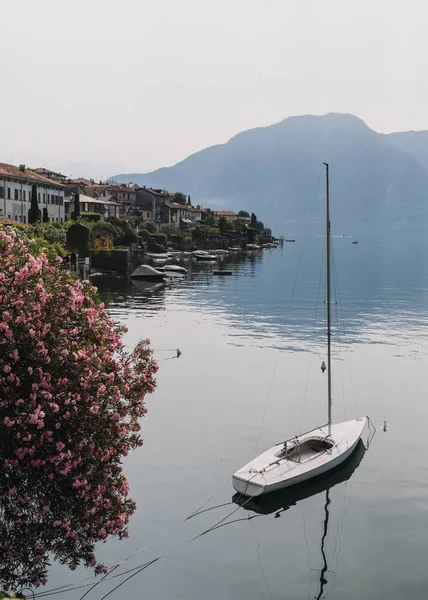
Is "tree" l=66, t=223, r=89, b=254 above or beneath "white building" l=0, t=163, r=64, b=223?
beneath

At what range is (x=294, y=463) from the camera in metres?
33.2

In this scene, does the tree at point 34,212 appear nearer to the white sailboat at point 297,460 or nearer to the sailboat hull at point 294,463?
the white sailboat at point 297,460

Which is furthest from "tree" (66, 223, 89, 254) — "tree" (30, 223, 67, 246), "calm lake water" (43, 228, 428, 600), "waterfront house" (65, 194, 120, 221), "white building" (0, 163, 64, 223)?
"calm lake water" (43, 228, 428, 600)

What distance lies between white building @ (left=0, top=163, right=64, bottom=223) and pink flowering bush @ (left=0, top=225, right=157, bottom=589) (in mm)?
109889

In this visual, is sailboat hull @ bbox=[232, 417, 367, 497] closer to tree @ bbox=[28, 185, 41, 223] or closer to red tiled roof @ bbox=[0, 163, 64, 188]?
red tiled roof @ bbox=[0, 163, 64, 188]

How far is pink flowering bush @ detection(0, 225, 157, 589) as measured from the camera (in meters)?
16.3

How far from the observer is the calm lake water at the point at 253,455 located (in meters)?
25.5

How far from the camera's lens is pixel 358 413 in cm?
4634

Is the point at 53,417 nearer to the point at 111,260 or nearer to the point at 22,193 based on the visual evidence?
the point at 22,193

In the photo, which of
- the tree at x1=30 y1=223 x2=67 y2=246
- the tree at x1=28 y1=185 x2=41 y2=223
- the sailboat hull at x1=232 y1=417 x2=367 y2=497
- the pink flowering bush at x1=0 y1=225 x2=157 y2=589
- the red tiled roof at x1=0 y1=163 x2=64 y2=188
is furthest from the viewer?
the tree at x1=28 y1=185 x2=41 y2=223

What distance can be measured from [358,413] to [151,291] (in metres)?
72.6

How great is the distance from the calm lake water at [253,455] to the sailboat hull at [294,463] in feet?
3.18

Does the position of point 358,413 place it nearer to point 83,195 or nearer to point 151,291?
point 151,291

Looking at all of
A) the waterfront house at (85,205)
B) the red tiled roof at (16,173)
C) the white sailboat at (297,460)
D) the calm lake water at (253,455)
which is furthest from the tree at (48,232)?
the white sailboat at (297,460)
